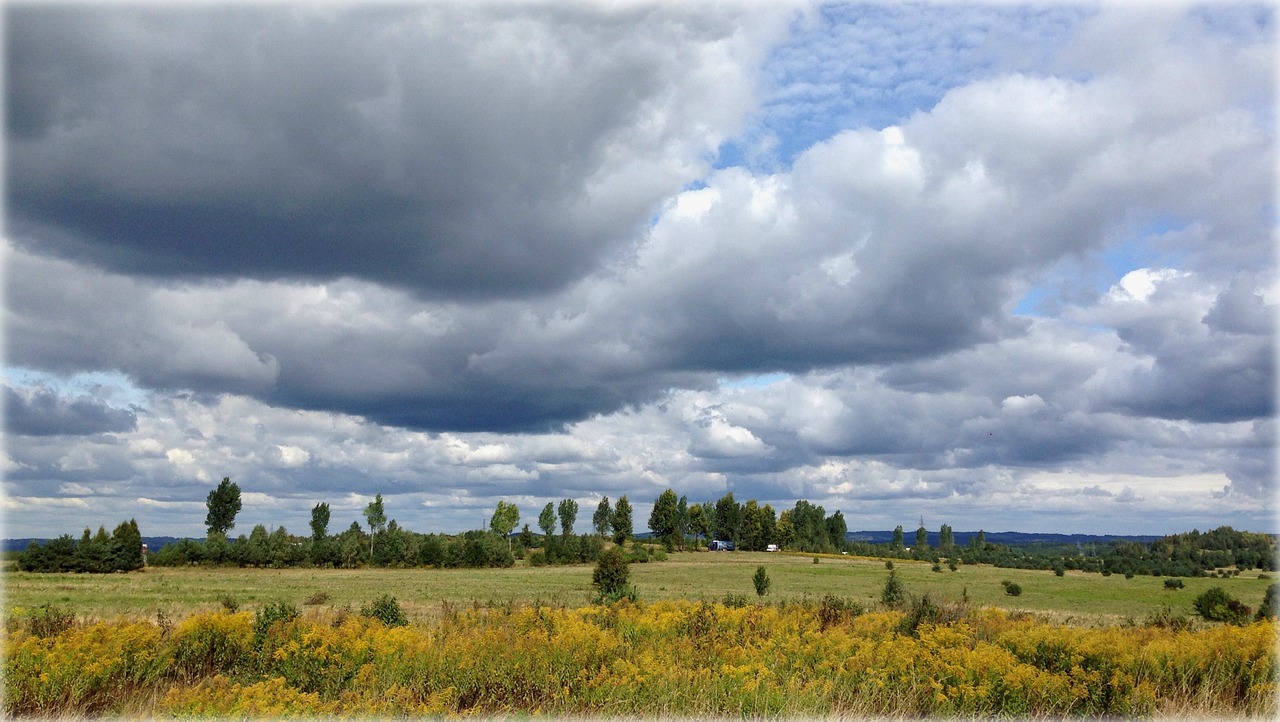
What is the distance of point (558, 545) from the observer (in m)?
127

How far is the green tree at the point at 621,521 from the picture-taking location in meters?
161

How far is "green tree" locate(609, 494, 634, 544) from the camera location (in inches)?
6344

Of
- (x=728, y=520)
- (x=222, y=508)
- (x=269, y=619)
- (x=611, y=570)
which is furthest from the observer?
(x=728, y=520)

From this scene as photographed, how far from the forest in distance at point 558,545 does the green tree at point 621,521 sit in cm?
20

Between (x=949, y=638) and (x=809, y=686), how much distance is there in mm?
4862

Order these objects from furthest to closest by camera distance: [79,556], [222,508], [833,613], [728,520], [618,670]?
[728,520] < [222,508] < [79,556] < [833,613] < [618,670]

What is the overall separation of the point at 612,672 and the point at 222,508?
127 meters

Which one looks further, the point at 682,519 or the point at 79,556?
the point at 682,519

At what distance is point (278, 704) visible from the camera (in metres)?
10.1

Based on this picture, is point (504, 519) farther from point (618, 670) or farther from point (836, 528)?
point (618, 670)

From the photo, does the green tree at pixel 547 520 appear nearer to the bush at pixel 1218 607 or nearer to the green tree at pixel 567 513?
the green tree at pixel 567 513

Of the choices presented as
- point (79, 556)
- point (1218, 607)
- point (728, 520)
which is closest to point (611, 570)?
point (1218, 607)

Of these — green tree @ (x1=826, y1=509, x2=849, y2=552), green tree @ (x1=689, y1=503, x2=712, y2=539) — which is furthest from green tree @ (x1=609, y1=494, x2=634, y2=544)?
green tree @ (x1=826, y1=509, x2=849, y2=552)

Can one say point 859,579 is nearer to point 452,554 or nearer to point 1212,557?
point 452,554
